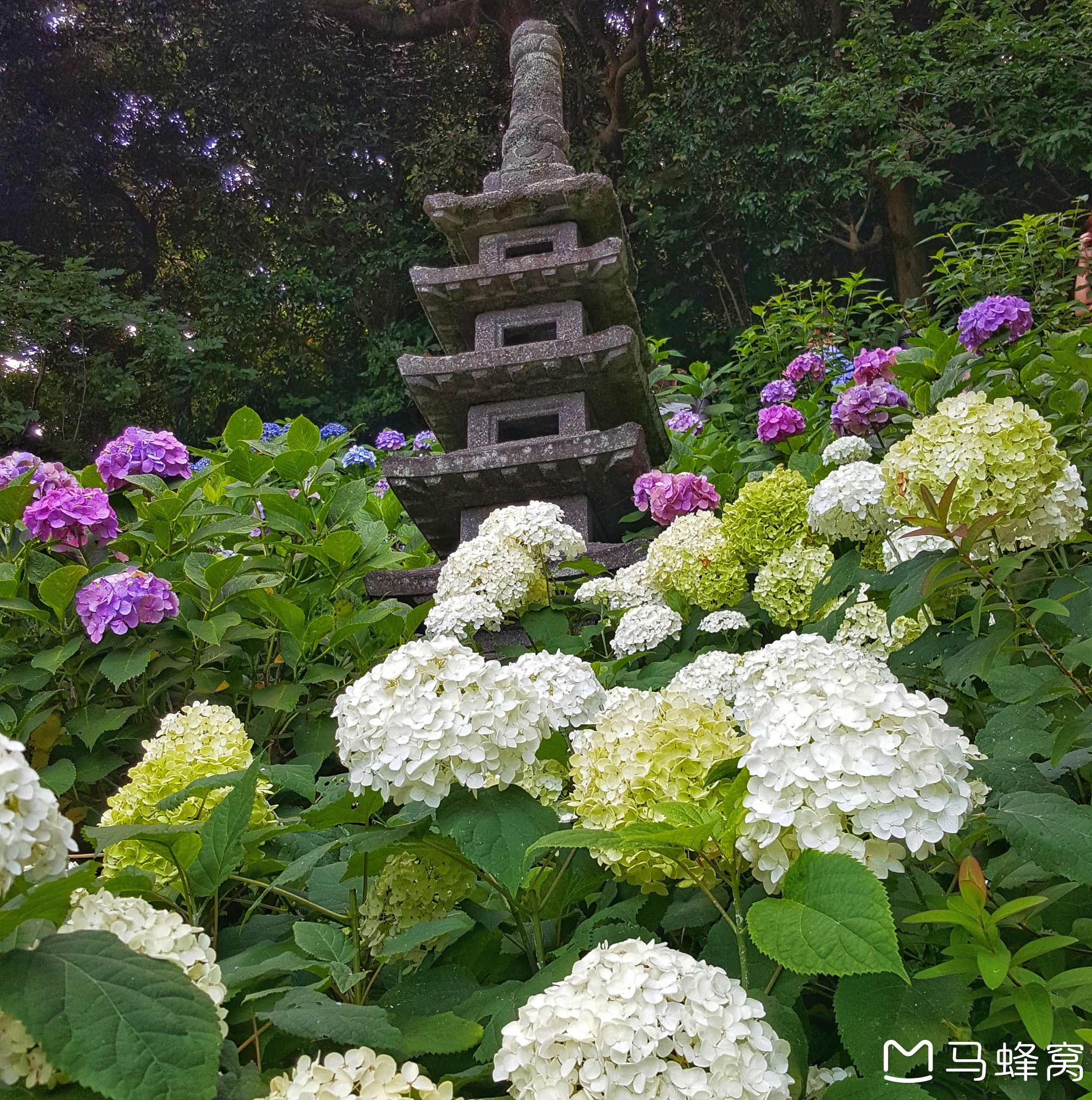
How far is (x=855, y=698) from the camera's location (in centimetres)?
86

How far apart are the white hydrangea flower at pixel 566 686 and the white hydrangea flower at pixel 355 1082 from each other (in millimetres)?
542

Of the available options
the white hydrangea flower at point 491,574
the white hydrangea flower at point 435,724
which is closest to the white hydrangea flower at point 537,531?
the white hydrangea flower at point 491,574

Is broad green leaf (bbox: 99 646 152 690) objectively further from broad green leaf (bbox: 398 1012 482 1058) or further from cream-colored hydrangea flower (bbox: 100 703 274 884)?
broad green leaf (bbox: 398 1012 482 1058)

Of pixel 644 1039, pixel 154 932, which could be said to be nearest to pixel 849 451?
pixel 644 1039

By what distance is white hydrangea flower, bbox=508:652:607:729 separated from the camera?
1237 mm

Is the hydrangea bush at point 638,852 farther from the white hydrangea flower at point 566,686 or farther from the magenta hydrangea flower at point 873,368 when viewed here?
the magenta hydrangea flower at point 873,368

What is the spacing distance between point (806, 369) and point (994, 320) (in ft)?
4.48

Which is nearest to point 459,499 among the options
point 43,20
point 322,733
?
point 322,733

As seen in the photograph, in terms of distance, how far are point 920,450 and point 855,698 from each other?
715mm

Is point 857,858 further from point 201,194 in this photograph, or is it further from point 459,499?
point 201,194

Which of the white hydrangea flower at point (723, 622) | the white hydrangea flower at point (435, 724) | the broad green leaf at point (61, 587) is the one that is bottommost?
the white hydrangea flower at point (435, 724)

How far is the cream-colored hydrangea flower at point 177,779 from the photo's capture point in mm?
1187

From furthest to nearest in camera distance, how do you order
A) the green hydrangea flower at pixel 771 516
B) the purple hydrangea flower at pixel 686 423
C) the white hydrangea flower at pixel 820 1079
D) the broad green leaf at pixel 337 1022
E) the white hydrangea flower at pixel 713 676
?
the purple hydrangea flower at pixel 686 423, the green hydrangea flower at pixel 771 516, the white hydrangea flower at pixel 713 676, the white hydrangea flower at pixel 820 1079, the broad green leaf at pixel 337 1022

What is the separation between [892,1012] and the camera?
0.79 meters
